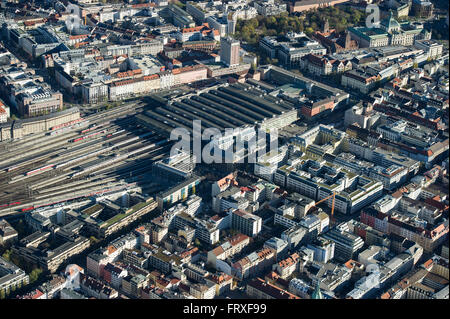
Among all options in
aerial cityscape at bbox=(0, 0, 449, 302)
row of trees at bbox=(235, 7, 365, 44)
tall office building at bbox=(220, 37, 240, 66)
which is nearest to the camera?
aerial cityscape at bbox=(0, 0, 449, 302)

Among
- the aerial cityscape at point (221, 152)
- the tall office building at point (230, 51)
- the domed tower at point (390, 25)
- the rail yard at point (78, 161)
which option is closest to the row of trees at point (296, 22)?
the aerial cityscape at point (221, 152)

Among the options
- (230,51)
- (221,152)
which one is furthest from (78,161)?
(230,51)

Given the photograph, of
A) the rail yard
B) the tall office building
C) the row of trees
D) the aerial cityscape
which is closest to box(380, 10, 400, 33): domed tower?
the aerial cityscape

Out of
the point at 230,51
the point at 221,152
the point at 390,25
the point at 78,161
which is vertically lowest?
the point at 78,161

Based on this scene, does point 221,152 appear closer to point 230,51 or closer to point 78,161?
point 78,161

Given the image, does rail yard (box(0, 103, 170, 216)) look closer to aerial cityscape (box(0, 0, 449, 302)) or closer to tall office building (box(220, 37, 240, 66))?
aerial cityscape (box(0, 0, 449, 302))
